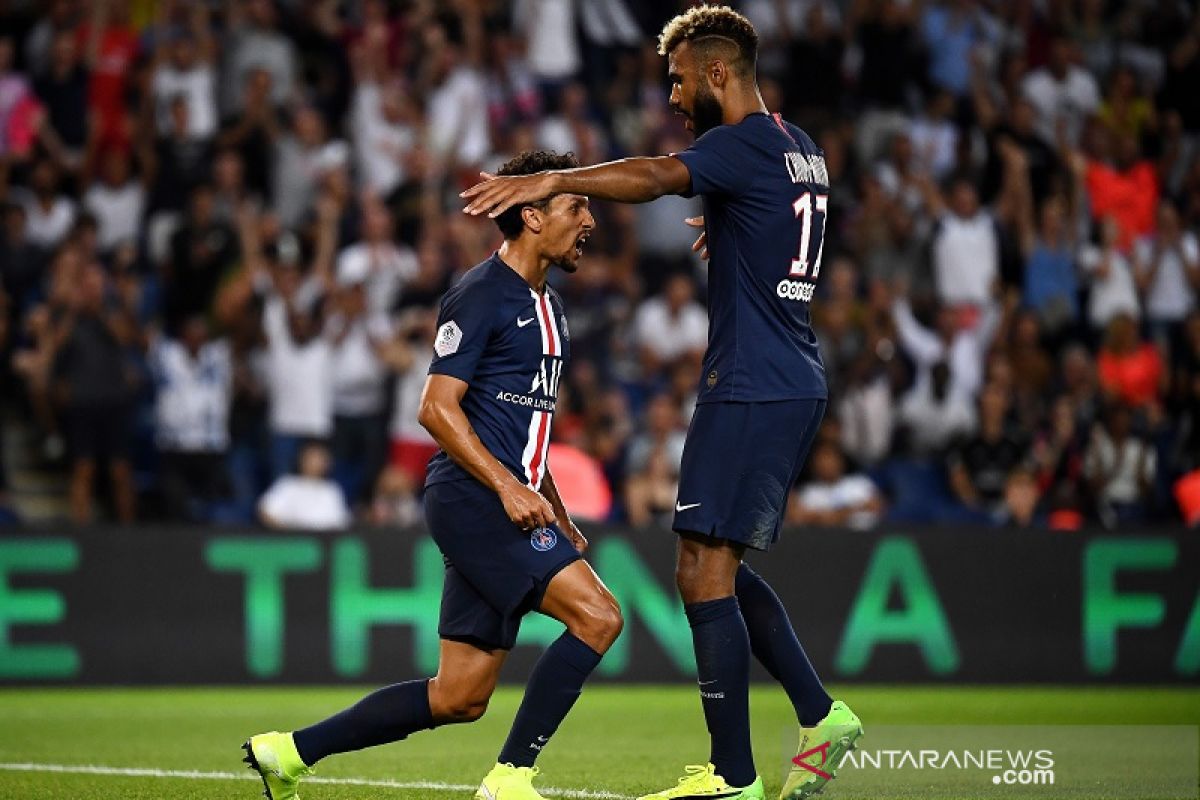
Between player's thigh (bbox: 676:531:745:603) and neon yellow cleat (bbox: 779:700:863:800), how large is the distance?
613 millimetres

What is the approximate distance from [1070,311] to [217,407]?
700cm

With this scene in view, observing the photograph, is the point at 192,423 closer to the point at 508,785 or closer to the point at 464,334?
the point at 464,334

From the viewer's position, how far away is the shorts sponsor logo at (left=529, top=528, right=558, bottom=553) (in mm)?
6082

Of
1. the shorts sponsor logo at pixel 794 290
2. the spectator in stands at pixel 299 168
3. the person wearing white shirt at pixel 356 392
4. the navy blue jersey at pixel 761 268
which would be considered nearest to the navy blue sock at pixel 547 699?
the navy blue jersey at pixel 761 268

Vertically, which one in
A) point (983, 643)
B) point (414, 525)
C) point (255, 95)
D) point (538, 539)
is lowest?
point (983, 643)

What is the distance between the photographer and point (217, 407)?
13.6m

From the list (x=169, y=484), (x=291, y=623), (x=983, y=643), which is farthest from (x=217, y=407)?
(x=983, y=643)

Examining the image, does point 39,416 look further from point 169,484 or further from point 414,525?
point 414,525

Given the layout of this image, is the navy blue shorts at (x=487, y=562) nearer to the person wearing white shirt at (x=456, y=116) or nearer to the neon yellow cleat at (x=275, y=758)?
the neon yellow cleat at (x=275, y=758)

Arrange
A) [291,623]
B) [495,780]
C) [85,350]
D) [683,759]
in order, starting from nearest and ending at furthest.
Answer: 1. [495,780]
2. [683,759]
3. [291,623]
4. [85,350]

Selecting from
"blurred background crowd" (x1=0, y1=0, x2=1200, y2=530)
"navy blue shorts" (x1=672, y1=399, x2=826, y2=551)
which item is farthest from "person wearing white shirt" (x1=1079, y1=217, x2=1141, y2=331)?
"navy blue shorts" (x1=672, y1=399, x2=826, y2=551)

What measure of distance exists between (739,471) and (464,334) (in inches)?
41.3

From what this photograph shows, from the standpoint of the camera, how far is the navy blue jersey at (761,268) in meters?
6.30

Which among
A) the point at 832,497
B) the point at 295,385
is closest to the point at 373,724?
the point at 295,385
